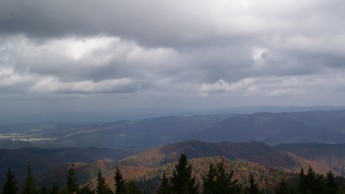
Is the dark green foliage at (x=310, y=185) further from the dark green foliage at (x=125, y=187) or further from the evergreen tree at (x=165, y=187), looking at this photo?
the dark green foliage at (x=125, y=187)

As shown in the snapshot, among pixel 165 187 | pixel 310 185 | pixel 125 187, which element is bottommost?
pixel 310 185

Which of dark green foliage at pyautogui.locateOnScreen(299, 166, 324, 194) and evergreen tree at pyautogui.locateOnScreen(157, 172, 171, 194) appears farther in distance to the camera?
dark green foliage at pyautogui.locateOnScreen(299, 166, 324, 194)

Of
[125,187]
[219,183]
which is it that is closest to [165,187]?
[125,187]

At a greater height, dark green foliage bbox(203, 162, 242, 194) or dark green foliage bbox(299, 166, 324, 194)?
dark green foliage bbox(203, 162, 242, 194)

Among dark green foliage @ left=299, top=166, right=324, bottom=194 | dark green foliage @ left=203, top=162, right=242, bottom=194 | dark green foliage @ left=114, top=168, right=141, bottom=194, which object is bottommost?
dark green foliage @ left=299, top=166, right=324, bottom=194

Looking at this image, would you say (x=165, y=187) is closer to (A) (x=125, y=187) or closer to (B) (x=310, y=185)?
(A) (x=125, y=187)

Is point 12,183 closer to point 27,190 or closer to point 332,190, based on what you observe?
point 27,190

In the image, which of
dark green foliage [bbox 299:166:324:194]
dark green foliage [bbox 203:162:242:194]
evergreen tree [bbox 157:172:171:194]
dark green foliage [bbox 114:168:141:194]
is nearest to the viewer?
dark green foliage [bbox 203:162:242:194]

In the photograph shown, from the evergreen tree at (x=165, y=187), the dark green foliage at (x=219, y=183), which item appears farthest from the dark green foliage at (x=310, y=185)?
Result: the dark green foliage at (x=219, y=183)

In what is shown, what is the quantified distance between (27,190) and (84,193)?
12165mm

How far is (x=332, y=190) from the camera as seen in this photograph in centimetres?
9375

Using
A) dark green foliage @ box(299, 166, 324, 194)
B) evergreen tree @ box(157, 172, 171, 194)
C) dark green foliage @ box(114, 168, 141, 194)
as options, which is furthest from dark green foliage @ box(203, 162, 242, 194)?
dark green foliage @ box(299, 166, 324, 194)

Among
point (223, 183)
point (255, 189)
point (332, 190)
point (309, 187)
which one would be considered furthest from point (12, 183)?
point (332, 190)

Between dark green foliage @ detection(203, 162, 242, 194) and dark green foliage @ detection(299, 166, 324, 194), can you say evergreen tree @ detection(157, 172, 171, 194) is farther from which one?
dark green foliage @ detection(299, 166, 324, 194)
